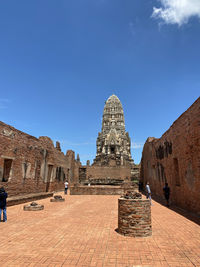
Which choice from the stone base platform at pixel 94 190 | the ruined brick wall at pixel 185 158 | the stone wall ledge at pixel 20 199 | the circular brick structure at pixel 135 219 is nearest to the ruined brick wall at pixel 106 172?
the stone base platform at pixel 94 190

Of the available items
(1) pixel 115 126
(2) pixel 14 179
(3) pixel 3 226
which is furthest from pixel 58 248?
(1) pixel 115 126

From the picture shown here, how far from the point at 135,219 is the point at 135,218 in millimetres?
25

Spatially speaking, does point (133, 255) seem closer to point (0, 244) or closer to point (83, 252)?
point (83, 252)

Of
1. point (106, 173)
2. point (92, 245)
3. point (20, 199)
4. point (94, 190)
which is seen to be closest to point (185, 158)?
point (92, 245)

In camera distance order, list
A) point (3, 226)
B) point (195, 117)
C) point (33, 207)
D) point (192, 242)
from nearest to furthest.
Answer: point (192, 242)
point (3, 226)
point (195, 117)
point (33, 207)

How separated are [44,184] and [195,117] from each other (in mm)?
13010

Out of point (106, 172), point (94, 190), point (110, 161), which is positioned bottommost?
point (94, 190)

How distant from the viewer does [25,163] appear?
1231cm

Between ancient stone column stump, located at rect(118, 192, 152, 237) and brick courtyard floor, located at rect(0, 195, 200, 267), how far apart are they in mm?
184

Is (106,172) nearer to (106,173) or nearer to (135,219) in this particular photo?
(106,173)

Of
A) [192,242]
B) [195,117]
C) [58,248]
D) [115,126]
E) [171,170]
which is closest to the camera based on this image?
[58,248]

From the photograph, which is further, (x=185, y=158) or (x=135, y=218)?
(x=185, y=158)

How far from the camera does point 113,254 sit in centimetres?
354

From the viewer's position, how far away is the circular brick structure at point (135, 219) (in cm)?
464
